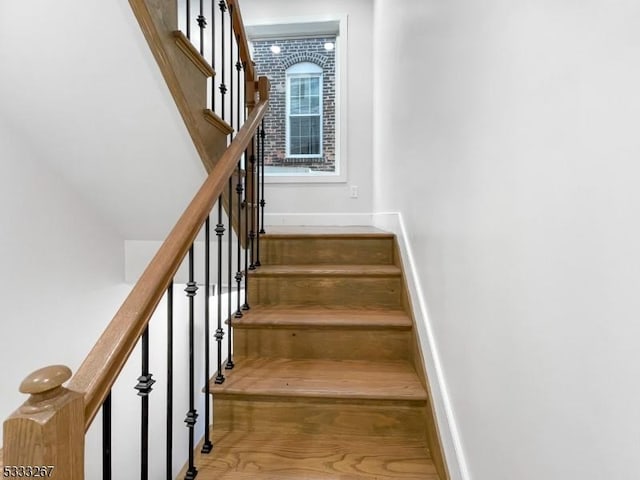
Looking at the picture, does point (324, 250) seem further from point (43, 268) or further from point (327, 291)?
point (43, 268)

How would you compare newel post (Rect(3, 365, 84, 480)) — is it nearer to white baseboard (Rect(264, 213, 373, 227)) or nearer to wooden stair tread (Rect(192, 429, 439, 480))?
wooden stair tread (Rect(192, 429, 439, 480))

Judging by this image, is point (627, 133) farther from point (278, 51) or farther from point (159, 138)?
point (278, 51)

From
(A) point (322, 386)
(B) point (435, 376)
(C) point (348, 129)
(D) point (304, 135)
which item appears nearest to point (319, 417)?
(A) point (322, 386)

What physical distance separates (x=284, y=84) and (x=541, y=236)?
156 inches

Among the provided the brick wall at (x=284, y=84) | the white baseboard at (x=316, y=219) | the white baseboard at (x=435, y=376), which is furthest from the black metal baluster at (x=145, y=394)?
the brick wall at (x=284, y=84)

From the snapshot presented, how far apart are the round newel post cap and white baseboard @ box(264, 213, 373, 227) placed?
10.4 feet

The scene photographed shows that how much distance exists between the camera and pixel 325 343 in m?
1.66

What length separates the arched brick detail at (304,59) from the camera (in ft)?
12.9

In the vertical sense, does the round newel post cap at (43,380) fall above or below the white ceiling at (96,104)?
below

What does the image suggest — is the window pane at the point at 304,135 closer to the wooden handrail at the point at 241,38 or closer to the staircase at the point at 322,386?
the wooden handrail at the point at 241,38

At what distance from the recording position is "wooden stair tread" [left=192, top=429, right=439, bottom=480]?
3.75 ft

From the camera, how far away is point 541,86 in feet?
2.04

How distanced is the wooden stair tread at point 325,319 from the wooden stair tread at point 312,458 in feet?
1.50

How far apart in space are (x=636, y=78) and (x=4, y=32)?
1934 mm
